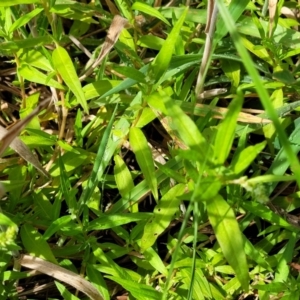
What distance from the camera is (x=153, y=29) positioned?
197 centimetres

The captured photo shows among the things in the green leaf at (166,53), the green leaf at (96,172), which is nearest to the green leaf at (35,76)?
the green leaf at (96,172)

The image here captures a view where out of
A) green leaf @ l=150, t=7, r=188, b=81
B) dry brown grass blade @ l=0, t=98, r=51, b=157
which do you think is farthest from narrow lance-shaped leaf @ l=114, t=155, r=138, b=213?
dry brown grass blade @ l=0, t=98, r=51, b=157

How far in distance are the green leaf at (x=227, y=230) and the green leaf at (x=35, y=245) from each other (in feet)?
1.75

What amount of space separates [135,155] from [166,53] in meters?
0.32

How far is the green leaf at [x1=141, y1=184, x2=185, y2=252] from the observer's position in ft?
5.01

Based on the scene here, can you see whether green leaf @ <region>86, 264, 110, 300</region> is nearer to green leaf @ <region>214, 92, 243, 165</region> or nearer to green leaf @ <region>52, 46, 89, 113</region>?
green leaf @ <region>52, 46, 89, 113</region>

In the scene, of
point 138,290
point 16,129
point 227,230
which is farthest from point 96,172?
point 16,129

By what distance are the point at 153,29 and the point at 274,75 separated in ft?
1.51

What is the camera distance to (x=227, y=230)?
133 cm

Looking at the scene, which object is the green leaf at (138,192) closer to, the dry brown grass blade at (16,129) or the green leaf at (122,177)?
the green leaf at (122,177)

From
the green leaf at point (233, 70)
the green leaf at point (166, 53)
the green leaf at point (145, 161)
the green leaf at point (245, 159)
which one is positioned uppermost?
the green leaf at point (166, 53)

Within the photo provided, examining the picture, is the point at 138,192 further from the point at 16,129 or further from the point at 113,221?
the point at 16,129

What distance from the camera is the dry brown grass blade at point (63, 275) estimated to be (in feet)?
5.00

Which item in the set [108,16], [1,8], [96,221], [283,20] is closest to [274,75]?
[283,20]
